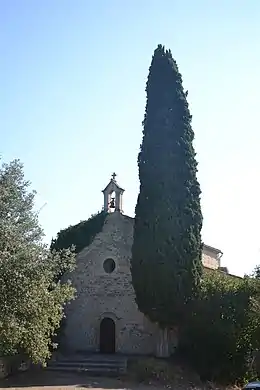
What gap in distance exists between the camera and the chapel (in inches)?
1166

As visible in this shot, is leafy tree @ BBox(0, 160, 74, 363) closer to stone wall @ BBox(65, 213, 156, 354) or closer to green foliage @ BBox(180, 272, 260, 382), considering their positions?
green foliage @ BBox(180, 272, 260, 382)

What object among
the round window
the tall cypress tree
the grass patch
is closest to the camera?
the grass patch

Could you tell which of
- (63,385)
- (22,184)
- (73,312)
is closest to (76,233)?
(73,312)

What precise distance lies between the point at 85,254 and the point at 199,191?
8000 millimetres

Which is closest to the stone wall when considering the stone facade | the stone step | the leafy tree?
the stone facade

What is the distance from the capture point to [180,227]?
27.5 metres

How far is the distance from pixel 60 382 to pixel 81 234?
32.7 feet

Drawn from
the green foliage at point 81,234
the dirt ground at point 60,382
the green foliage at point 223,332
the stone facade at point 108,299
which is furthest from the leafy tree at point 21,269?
the green foliage at point 81,234

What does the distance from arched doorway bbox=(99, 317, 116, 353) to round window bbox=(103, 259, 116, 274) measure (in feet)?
9.11

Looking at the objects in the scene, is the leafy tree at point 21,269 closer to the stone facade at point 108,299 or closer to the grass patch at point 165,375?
the grass patch at point 165,375

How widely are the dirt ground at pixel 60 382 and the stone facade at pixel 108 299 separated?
464 cm

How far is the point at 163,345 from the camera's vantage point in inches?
1115

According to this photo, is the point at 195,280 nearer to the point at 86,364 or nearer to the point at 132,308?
the point at 132,308

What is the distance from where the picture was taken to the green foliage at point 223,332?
2639 centimetres
